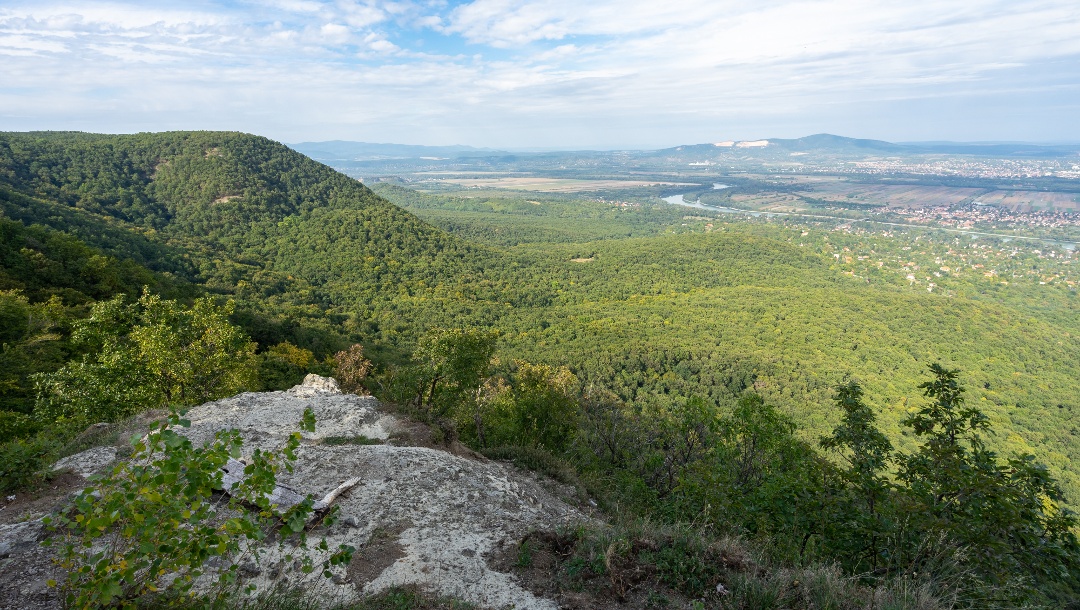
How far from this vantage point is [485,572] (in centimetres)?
727

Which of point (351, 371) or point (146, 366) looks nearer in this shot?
point (146, 366)

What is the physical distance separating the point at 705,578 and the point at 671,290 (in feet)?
272

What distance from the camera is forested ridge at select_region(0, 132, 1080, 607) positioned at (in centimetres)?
925

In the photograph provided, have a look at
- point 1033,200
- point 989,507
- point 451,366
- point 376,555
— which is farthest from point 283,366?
point 1033,200

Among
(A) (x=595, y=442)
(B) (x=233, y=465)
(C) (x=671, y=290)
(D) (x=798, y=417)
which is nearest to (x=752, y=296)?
(C) (x=671, y=290)

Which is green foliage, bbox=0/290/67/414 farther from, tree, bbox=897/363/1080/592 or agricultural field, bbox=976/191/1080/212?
agricultural field, bbox=976/191/1080/212

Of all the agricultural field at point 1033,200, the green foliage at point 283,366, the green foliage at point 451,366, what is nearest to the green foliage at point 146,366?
the green foliage at point 283,366

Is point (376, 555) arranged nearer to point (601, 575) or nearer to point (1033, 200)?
point (601, 575)

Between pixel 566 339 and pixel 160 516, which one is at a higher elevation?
pixel 160 516

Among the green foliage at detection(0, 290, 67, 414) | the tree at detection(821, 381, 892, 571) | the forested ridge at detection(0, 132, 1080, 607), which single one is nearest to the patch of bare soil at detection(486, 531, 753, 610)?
the forested ridge at detection(0, 132, 1080, 607)

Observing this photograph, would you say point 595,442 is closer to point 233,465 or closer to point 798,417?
point 233,465

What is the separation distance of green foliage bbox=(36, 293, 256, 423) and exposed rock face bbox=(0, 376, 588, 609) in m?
2.08

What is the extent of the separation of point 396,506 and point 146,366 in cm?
1134

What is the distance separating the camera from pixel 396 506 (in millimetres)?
9164
